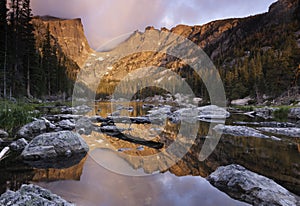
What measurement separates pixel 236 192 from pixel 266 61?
59576 mm

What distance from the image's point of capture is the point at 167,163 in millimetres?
6469

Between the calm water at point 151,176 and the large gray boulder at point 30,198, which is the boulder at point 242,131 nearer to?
the calm water at point 151,176

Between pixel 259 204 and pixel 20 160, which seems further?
pixel 20 160

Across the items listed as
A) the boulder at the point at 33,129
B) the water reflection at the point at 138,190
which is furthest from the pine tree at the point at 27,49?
the water reflection at the point at 138,190

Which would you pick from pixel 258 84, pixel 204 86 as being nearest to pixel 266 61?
pixel 258 84

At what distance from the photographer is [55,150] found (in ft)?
21.3

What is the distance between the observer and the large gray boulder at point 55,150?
5918 millimetres

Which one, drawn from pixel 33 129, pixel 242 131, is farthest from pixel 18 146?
pixel 242 131

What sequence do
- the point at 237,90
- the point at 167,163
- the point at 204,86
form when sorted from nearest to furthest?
1. the point at 167,163
2. the point at 237,90
3. the point at 204,86

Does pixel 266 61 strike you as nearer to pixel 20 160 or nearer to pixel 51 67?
pixel 51 67

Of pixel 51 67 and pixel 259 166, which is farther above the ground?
pixel 51 67

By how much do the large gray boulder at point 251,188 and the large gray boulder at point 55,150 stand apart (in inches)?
180

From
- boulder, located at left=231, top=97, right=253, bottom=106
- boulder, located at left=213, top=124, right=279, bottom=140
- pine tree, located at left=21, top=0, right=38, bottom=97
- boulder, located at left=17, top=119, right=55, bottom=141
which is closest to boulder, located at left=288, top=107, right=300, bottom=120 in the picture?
boulder, located at left=213, top=124, right=279, bottom=140

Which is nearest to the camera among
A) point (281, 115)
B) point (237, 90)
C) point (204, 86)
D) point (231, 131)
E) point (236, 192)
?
point (236, 192)
